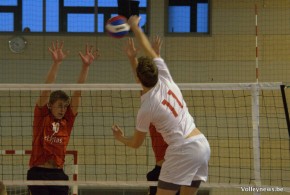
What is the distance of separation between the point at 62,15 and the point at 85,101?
2.19m

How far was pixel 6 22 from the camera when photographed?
13875 millimetres

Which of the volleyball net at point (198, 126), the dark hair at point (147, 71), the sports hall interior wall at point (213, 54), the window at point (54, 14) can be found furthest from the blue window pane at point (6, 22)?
the dark hair at point (147, 71)

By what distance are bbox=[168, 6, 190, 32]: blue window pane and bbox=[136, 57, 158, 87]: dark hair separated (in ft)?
28.5

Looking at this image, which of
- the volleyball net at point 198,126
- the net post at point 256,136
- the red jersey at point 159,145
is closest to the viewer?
the red jersey at point 159,145

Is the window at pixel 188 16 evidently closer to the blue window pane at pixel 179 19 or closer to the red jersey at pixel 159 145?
the blue window pane at pixel 179 19

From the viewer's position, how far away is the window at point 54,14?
13828mm

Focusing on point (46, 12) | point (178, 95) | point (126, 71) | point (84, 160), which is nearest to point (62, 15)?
point (46, 12)

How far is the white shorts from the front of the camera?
5219 millimetres

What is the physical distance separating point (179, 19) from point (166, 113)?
889cm

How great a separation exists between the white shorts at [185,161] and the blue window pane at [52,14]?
9101mm

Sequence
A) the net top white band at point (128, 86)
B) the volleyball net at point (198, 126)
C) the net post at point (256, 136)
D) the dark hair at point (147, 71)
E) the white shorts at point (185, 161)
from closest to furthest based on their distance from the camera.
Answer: the dark hair at point (147, 71)
the white shorts at point (185, 161)
the net top white band at point (128, 86)
the net post at point (256, 136)
the volleyball net at point (198, 126)

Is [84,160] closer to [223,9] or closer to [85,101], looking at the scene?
[85,101]

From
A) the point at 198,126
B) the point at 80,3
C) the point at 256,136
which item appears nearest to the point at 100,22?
the point at 80,3

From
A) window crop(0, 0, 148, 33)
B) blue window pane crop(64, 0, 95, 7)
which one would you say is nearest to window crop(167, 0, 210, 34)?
window crop(0, 0, 148, 33)
